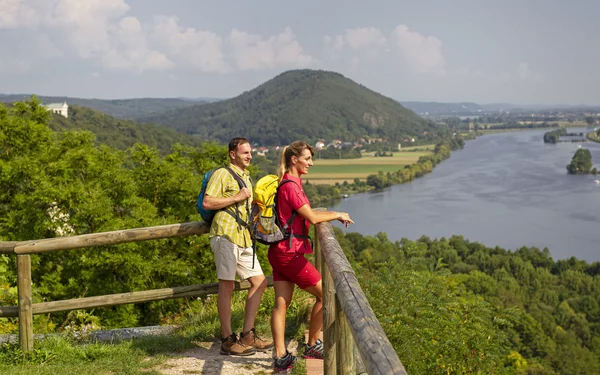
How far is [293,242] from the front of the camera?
134 inches

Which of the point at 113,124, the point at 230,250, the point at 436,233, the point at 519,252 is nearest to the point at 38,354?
the point at 230,250

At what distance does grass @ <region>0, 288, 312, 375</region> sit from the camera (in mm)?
3752

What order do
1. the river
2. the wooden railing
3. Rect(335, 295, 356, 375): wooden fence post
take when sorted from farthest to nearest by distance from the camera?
the river
Rect(335, 295, 356, 375): wooden fence post
the wooden railing

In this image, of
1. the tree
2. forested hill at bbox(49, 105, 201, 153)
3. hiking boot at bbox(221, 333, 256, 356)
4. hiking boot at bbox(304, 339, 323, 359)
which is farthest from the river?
hiking boot at bbox(304, 339, 323, 359)

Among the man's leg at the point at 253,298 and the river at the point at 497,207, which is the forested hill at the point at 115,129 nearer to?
the river at the point at 497,207

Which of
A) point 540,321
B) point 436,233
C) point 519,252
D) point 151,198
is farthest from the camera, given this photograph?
point 436,233

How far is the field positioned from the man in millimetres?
98135

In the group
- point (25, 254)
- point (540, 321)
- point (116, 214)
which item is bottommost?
point (540, 321)

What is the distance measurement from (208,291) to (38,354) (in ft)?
3.59

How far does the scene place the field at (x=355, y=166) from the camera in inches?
4289

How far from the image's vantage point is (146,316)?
1273 cm

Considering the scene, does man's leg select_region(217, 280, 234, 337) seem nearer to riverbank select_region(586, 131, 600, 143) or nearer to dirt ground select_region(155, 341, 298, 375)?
dirt ground select_region(155, 341, 298, 375)

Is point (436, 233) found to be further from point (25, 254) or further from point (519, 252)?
point (25, 254)

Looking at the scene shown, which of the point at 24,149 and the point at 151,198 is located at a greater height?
the point at 24,149
